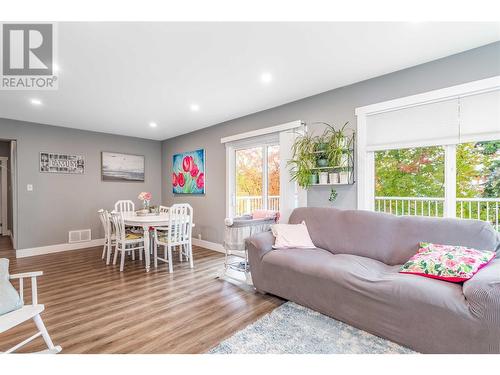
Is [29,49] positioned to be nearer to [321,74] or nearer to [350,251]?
[321,74]

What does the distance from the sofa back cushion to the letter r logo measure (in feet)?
10.1

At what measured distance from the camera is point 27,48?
2.09 m

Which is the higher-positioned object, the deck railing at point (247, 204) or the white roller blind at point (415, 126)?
the white roller blind at point (415, 126)

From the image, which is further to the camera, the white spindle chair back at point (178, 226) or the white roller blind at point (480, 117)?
the white spindle chair back at point (178, 226)

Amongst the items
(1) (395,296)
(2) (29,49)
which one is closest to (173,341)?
(1) (395,296)

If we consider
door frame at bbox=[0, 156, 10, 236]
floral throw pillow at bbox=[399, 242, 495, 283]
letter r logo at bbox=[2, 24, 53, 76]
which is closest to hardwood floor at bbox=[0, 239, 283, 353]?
floral throw pillow at bbox=[399, 242, 495, 283]

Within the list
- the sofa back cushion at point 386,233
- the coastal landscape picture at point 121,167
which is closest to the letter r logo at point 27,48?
the coastal landscape picture at point 121,167

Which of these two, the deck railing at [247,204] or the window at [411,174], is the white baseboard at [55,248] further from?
the window at [411,174]

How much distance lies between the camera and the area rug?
1759 mm

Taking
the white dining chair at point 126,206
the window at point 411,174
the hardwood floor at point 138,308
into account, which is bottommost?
the hardwood floor at point 138,308

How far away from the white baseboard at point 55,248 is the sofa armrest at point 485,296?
19.3 feet

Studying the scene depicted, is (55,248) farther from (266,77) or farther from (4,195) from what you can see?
(266,77)

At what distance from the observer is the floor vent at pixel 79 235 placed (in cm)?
484

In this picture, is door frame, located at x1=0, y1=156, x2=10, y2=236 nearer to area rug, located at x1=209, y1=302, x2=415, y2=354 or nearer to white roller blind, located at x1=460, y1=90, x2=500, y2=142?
area rug, located at x1=209, y1=302, x2=415, y2=354
